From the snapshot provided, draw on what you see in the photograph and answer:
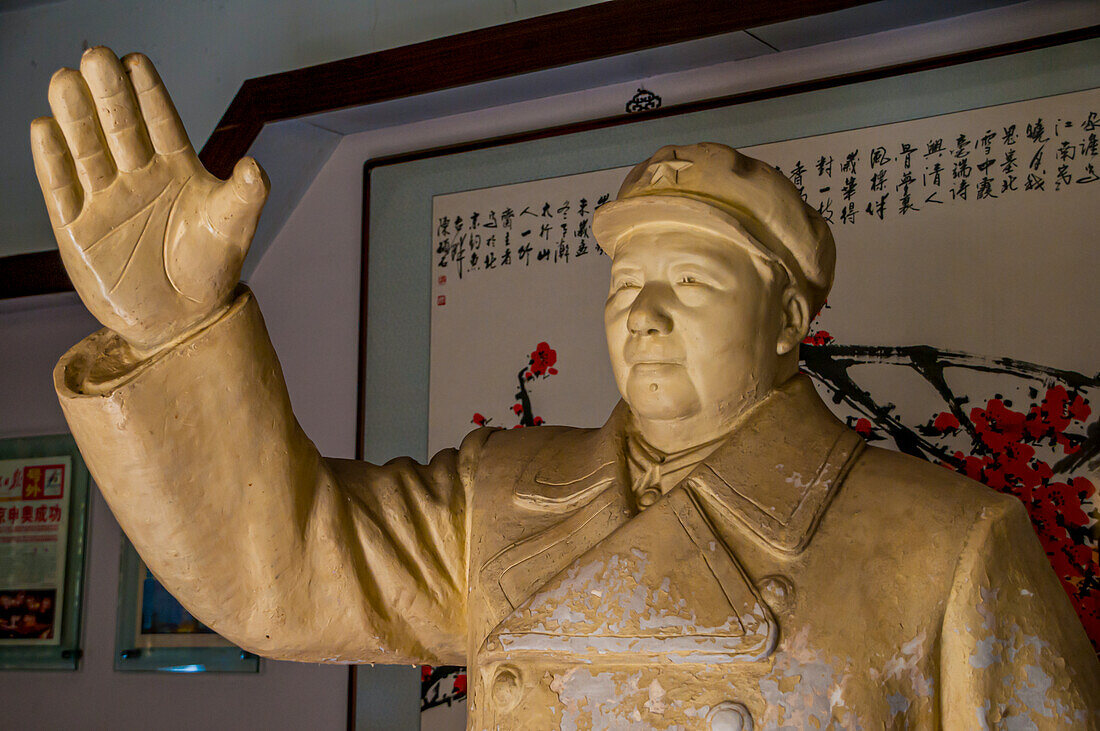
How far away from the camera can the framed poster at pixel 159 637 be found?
3.16 metres

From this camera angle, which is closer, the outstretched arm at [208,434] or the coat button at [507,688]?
the outstretched arm at [208,434]

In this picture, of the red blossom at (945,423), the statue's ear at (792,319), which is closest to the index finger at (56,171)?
the statue's ear at (792,319)

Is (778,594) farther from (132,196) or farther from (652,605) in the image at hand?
(132,196)

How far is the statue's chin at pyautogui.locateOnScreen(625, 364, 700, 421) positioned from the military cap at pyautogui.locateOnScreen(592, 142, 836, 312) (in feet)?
0.62

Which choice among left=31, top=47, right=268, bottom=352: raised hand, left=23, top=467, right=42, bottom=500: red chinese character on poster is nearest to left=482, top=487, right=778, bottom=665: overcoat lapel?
left=31, top=47, right=268, bottom=352: raised hand

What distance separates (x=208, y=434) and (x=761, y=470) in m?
0.68

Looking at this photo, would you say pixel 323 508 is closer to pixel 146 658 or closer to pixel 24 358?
pixel 146 658

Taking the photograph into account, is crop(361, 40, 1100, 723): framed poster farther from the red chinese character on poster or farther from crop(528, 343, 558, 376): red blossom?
the red chinese character on poster

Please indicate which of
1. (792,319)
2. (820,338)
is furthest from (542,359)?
(792,319)

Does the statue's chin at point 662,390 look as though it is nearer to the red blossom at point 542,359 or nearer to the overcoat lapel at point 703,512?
the overcoat lapel at point 703,512

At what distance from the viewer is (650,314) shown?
1.64 metres

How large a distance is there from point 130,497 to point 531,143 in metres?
1.65

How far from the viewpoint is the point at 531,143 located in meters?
2.99

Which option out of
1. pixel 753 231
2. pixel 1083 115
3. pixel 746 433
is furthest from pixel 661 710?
pixel 1083 115
